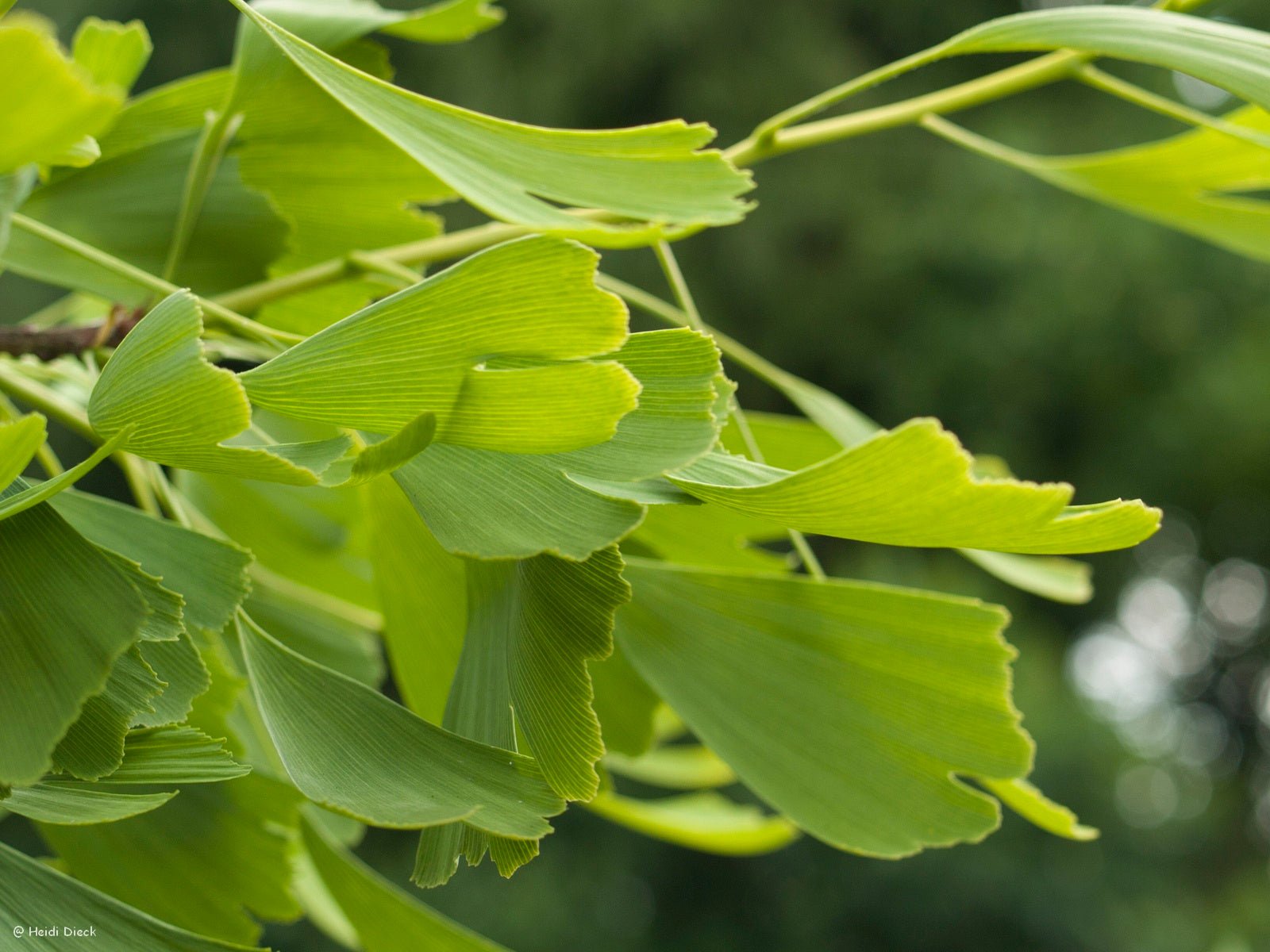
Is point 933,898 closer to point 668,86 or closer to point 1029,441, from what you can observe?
point 1029,441

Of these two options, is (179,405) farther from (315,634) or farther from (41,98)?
(315,634)

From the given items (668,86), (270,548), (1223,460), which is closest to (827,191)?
(668,86)

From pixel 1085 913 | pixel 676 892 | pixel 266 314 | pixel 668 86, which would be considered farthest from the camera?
pixel 668 86

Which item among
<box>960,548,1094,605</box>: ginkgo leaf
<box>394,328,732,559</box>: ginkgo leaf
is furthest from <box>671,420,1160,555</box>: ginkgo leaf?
<box>960,548,1094,605</box>: ginkgo leaf

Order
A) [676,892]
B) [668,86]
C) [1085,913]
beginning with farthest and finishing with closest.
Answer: [668,86] → [676,892] → [1085,913]

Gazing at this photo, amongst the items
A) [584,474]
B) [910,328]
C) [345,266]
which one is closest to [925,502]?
[584,474]

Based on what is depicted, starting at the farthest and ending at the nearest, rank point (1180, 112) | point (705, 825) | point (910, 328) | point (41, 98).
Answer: point (910, 328) → point (705, 825) → point (1180, 112) → point (41, 98)
